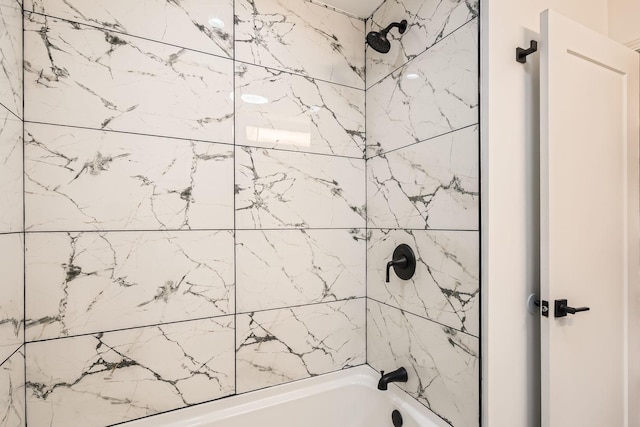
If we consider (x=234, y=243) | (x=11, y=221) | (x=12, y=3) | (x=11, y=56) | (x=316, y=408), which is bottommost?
(x=316, y=408)

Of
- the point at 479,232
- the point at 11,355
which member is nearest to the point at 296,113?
the point at 479,232

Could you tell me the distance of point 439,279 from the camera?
4.18ft

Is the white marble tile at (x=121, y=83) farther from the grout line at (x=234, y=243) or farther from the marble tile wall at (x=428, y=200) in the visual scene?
the marble tile wall at (x=428, y=200)

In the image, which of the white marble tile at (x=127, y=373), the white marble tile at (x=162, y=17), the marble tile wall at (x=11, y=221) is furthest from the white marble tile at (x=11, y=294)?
the white marble tile at (x=162, y=17)

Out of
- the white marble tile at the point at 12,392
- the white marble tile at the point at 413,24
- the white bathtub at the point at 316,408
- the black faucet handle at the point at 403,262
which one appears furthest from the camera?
the black faucet handle at the point at 403,262

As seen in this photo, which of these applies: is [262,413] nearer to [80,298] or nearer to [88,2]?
[80,298]

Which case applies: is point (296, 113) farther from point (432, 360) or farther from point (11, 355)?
point (11, 355)

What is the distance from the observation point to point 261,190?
1476 millimetres

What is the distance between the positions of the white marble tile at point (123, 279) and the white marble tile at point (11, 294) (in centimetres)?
4

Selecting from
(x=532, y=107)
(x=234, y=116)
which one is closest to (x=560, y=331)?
(x=532, y=107)

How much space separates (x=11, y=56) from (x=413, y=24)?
1.58m

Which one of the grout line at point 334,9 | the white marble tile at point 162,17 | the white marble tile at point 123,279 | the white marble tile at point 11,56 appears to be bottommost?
the white marble tile at point 123,279

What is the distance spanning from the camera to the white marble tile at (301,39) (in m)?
1.46

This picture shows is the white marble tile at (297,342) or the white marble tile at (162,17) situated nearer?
the white marble tile at (162,17)
